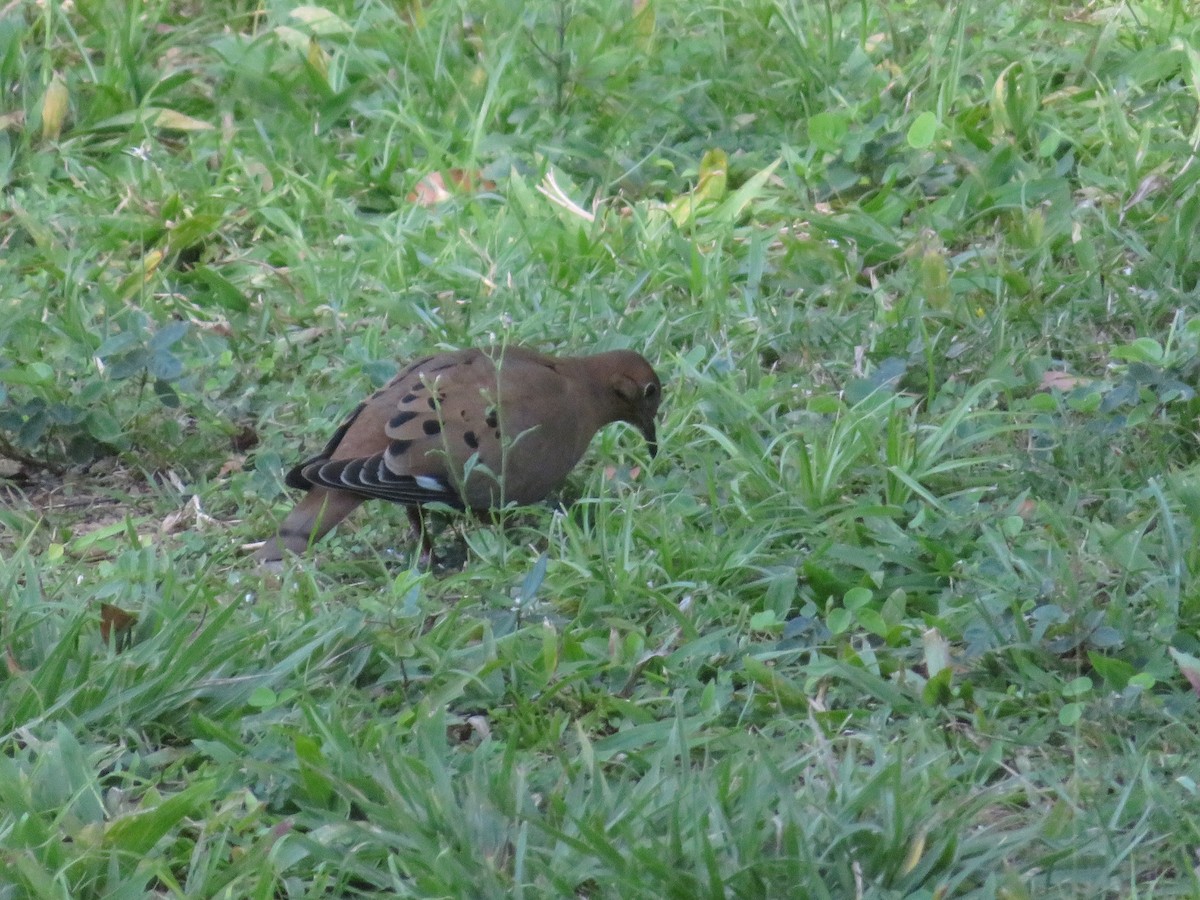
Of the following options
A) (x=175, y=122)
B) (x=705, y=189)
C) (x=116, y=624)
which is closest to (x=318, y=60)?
(x=175, y=122)

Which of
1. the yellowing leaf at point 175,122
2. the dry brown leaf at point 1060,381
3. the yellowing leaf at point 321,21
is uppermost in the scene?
the yellowing leaf at point 321,21

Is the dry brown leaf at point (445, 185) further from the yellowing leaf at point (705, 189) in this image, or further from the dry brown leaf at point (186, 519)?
the dry brown leaf at point (186, 519)

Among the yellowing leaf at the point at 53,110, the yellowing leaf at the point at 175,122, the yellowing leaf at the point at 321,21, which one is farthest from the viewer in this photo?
the yellowing leaf at the point at 321,21

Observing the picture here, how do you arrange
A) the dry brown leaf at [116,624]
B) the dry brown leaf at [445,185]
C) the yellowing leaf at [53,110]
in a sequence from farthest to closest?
the yellowing leaf at [53,110] < the dry brown leaf at [445,185] < the dry brown leaf at [116,624]

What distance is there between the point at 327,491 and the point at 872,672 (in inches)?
67.0

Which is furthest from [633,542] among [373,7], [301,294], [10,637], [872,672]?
[373,7]

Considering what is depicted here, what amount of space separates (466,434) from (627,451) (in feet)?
2.22

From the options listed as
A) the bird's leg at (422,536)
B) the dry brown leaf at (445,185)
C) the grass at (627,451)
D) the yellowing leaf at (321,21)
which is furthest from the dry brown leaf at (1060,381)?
the yellowing leaf at (321,21)

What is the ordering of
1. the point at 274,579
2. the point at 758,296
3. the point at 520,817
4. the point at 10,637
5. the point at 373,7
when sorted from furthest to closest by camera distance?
the point at 373,7
the point at 758,296
the point at 274,579
the point at 10,637
the point at 520,817

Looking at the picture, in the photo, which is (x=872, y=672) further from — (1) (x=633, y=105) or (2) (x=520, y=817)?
(1) (x=633, y=105)

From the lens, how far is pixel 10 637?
3.76 meters

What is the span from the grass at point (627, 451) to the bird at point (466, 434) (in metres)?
0.14

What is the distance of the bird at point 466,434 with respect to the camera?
469cm

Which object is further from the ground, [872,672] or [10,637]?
[10,637]
